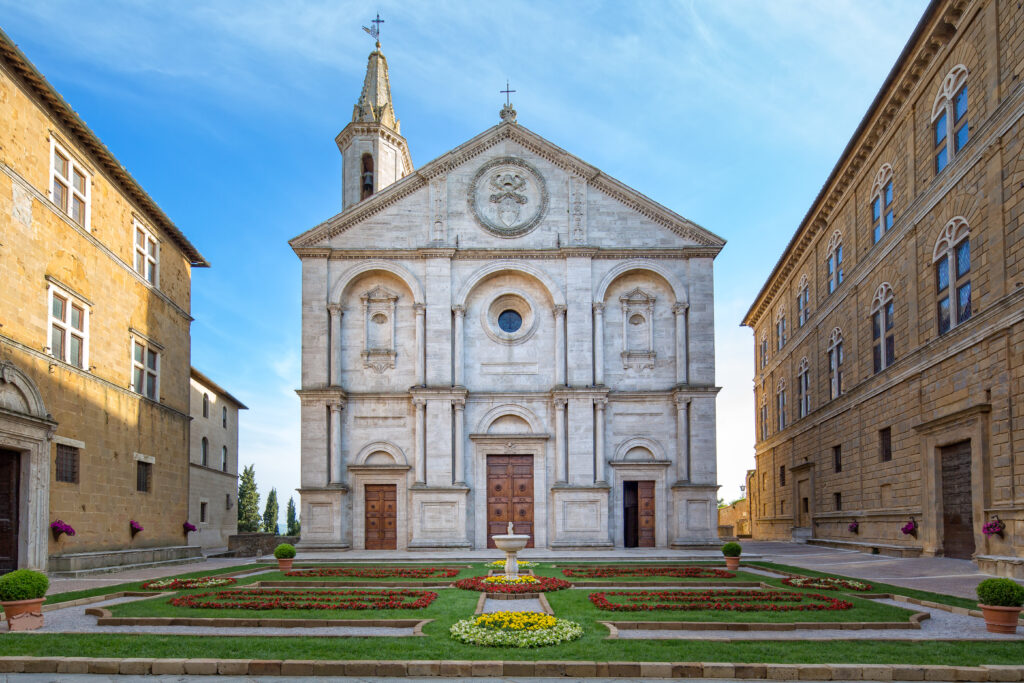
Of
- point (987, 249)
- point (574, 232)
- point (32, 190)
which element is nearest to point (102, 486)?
point (32, 190)

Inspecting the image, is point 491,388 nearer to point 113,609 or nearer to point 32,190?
point 32,190

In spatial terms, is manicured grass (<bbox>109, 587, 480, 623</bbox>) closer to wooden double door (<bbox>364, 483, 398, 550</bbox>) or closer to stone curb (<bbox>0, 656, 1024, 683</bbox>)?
stone curb (<bbox>0, 656, 1024, 683</bbox>)

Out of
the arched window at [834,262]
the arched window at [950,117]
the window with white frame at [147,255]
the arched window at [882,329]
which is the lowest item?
the arched window at [882,329]

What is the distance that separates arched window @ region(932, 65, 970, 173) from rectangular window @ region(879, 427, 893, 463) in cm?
1089

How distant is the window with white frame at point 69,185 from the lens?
86.5 feet

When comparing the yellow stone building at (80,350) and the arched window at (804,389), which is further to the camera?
the arched window at (804,389)

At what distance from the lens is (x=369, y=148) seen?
5019cm

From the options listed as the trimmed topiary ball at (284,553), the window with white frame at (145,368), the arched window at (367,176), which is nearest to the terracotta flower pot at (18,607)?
the trimmed topiary ball at (284,553)

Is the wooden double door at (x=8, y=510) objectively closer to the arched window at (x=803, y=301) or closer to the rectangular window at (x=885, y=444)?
the rectangular window at (x=885, y=444)

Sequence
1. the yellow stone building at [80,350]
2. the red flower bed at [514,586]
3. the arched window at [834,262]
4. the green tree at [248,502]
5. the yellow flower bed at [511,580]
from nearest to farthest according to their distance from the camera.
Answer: the red flower bed at [514,586] → the yellow flower bed at [511,580] → the yellow stone building at [80,350] → the arched window at [834,262] → the green tree at [248,502]

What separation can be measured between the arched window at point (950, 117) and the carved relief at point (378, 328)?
22.3 meters

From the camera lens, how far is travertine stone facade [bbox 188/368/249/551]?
1882 inches

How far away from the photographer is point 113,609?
653 inches

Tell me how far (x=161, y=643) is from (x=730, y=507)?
2687 inches
